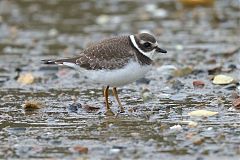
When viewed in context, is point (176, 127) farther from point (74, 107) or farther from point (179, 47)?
point (179, 47)

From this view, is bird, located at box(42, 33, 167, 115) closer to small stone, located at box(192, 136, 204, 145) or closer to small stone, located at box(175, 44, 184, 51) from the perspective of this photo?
small stone, located at box(192, 136, 204, 145)

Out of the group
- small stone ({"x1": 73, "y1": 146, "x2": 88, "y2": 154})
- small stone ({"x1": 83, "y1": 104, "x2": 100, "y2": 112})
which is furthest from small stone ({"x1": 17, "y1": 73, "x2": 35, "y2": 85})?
small stone ({"x1": 73, "y1": 146, "x2": 88, "y2": 154})

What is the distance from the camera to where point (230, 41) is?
12266 millimetres

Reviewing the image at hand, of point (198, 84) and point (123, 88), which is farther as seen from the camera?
point (123, 88)

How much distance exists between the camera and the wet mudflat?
6543 mm

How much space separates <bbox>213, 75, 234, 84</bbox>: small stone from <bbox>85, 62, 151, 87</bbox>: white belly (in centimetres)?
167

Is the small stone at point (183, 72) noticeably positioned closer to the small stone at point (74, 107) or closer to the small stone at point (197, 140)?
the small stone at point (74, 107)

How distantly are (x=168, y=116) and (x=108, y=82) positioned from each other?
2.61 ft

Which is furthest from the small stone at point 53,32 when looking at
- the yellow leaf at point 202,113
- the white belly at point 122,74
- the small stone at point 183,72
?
the yellow leaf at point 202,113

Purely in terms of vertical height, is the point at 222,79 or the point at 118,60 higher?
the point at 118,60

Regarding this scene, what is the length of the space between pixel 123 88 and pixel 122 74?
168cm

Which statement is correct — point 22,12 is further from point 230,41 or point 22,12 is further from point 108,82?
point 108,82

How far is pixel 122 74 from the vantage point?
25.7 ft

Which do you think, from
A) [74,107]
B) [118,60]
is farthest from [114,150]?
[74,107]
